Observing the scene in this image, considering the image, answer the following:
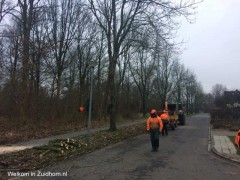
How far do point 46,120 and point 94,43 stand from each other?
57.0 ft

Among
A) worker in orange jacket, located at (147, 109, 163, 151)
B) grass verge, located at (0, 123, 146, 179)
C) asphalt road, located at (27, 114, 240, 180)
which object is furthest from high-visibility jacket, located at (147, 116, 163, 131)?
grass verge, located at (0, 123, 146, 179)

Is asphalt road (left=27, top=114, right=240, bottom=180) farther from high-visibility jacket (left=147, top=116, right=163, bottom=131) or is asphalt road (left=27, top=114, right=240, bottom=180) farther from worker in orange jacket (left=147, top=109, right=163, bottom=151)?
high-visibility jacket (left=147, top=116, right=163, bottom=131)

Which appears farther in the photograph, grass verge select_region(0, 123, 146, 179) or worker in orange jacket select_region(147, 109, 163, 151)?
worker in orange jacket select_region(147, 109, 163, 151)

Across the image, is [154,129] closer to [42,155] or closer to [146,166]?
[146,166]

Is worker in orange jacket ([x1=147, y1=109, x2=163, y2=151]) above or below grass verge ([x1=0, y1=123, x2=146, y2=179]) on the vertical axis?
above

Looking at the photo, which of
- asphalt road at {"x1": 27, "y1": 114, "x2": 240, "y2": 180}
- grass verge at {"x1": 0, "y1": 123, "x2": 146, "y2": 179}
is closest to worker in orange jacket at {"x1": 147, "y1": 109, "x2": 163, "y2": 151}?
asphalt road at {"x1": 27, "y1": 114, "x2": 240, "y2": 180}

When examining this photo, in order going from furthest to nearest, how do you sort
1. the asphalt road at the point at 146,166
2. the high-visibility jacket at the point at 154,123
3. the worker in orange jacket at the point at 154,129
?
1. the high-visibility jacket at the point at 154,123
2. the worker in orange jacket at the point at 154,129
3. the asphalt road at the point at 146,166

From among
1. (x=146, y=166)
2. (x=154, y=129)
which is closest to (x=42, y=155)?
(x=146, y=166)

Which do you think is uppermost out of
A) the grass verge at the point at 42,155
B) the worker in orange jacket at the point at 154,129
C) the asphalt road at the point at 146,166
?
the worker in orange jacket at the point at 154,129

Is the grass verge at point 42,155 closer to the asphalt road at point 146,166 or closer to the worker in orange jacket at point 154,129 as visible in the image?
the asphalt road at point 146,166

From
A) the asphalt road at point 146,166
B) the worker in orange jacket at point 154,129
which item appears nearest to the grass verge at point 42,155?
the asphalt road at point 146,166

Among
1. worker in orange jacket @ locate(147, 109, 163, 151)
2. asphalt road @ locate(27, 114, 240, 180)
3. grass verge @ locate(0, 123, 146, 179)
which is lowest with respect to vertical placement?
asphalt road @ locate(27, 114, 240, 180)

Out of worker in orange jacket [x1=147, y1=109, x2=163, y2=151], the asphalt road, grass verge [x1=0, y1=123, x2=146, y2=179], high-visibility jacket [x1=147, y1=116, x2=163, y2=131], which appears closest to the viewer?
the asphalt road

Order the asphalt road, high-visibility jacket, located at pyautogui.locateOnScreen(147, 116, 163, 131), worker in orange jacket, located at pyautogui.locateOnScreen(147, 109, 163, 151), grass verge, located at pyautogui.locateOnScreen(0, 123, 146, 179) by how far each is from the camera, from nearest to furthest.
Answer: the asphalt road
grass verge, located at pyautogui.locateOnScreen(0, 123, 146, 179)
worker in orange jacket, located at pyautogui.locateOnScreen(147, 109, 163, 151)
high-visibility jacket, located at pyautogui.locateOnScreen(147, 116, 163, 131)
